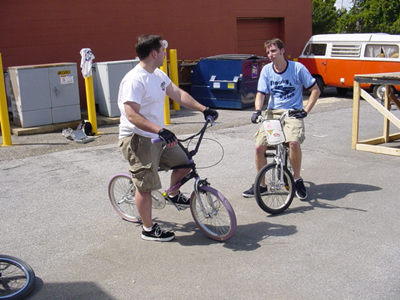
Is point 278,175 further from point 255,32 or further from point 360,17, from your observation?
point 360,17

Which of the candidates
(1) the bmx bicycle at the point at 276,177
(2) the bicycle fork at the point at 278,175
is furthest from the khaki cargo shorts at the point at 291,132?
(2) the bicycle fork at the point at 278,175

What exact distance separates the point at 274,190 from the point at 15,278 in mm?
2795

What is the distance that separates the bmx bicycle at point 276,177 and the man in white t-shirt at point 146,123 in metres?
1.01

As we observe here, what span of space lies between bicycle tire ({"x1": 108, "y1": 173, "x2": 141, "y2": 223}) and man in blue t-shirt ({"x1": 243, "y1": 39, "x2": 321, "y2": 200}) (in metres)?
1.48

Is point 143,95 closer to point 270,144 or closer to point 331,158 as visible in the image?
point 270,144

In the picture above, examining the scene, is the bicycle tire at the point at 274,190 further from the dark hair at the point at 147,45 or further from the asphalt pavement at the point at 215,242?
the dark hair at the point at 147,45

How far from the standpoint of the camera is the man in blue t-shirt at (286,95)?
557cm

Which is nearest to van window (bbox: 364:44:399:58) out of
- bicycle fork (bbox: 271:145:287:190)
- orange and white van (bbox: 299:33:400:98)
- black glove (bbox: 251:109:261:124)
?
orange and white van (bbox: 299:33:400:98)

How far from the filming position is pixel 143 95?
4.38 meters

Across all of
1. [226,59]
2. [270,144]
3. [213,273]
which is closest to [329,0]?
[226,59]

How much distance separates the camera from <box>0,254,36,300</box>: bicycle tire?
3.69 m

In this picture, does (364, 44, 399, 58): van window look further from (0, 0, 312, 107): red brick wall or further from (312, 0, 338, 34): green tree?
(312, 0, 338, 34): green tree

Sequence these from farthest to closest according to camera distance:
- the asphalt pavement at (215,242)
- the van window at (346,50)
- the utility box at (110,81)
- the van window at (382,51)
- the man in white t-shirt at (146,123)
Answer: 1. the van window at (346,50)
2. the van window at (382,51)
3. the utility box at (110,81)
4. the man in white t-shirt at (146,123)
5. the asphalt pavement at (215,242)

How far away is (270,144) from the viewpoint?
17.8 feet
